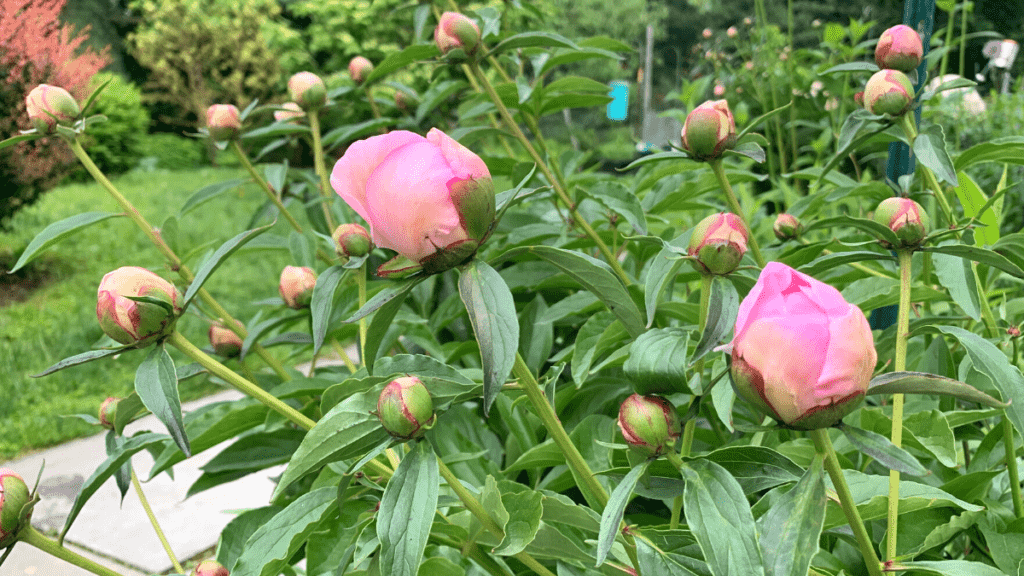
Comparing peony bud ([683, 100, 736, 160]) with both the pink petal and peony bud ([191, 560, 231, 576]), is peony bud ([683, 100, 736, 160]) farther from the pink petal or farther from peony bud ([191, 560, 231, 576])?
peony bud ([191, 560, 231, 576])

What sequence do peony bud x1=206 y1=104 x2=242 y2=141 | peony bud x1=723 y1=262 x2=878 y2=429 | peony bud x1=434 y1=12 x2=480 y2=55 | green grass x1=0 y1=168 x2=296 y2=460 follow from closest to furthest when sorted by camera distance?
peony bud x1=723 y1=262 x2=878 y2=429, peony bud x1=434 y1=12 x2=480 y2=55, peony bud x1=206 y1=104 x2=242 y2=141, green grass x1=0 y1=168 x2=296 y2=460

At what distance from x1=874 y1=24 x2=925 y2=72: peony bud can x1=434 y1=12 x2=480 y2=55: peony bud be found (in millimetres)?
370

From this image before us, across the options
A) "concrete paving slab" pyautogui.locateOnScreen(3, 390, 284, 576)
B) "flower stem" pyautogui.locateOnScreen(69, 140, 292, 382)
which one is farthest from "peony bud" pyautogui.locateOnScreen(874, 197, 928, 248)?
"concrete paving slab" pyautogui.locateOnScreen(3, 390, 284, 576)

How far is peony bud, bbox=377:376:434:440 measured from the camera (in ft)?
1.16

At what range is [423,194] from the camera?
333 mm

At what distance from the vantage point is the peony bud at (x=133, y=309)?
0.40m

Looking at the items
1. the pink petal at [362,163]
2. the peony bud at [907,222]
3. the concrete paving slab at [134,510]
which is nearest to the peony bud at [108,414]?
the pink petal at [362,163]

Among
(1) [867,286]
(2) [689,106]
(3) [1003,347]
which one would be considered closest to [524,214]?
(1) [867,286]

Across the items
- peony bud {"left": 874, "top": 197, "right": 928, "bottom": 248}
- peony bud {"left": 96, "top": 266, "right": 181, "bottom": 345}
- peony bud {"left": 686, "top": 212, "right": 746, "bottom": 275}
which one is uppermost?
peony bud {"left": 96, "top": 266, "right": 181, "bottom": 345}

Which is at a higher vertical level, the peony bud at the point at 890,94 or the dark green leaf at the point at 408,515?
the peony bud at the point at 890,94

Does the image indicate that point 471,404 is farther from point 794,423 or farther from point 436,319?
point 794,423

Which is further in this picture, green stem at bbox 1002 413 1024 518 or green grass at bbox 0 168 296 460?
green grass at bbox 0 168 296 460

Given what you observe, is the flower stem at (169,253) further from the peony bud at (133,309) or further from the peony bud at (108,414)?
the peony bud at (133,309)

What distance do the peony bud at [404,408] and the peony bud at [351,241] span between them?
26 centimetres
